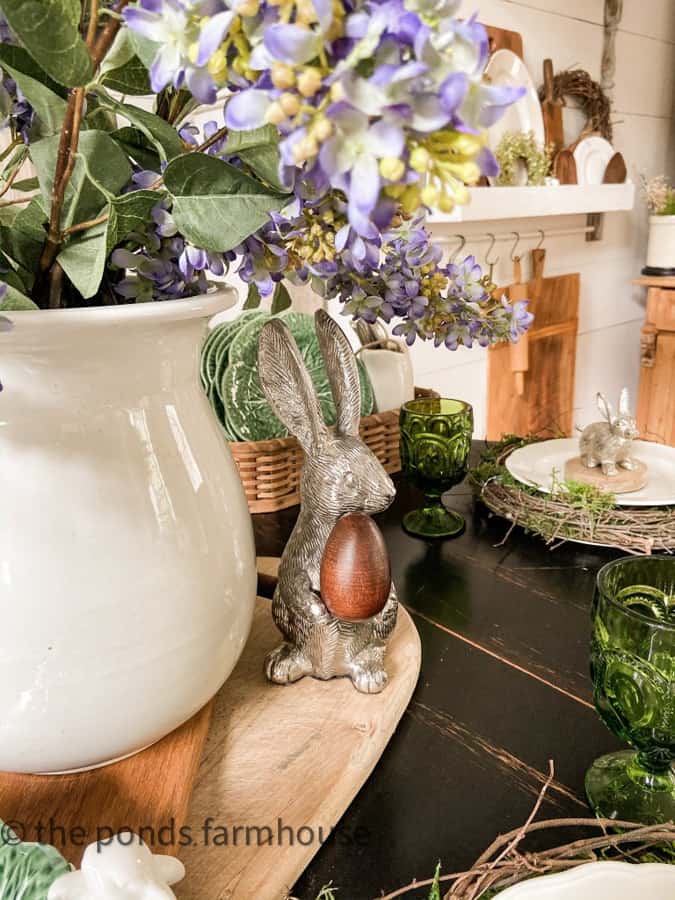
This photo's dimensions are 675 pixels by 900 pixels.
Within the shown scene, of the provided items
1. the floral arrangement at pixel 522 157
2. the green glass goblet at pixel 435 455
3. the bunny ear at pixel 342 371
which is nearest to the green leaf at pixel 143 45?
the bunny ear at pixel 342 371

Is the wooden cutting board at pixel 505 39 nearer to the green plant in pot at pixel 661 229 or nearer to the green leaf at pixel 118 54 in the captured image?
the green plant in pot at pixel 661 229

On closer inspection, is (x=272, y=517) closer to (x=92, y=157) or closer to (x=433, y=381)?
(x=92, y=157)

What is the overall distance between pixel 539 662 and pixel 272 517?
1.30ft

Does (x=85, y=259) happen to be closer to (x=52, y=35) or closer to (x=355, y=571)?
(x=52, y=35)

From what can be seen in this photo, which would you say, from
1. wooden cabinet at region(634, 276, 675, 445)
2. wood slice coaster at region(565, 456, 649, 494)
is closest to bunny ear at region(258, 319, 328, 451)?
wood slice coaster at region(565, 456, 649, 494)

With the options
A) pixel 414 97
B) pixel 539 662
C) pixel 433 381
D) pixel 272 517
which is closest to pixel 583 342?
pixel 433 381

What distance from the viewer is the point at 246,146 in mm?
303

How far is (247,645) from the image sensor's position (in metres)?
0.56

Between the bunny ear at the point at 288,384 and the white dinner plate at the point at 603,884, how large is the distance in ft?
0.89

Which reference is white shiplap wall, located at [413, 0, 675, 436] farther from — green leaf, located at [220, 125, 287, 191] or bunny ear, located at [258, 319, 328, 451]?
green leaf, located at [220, 125, 287, 191]

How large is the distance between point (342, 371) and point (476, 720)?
0.25 meters

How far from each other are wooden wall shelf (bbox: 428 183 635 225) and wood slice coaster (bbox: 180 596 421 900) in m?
1.28

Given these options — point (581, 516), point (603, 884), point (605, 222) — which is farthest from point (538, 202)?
point (603, 884)

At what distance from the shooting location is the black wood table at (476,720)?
397 millimetres
